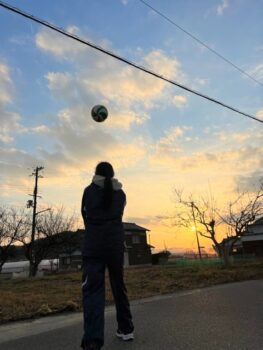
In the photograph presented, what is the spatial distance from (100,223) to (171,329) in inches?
61.5

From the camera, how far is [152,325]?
16.3 ft

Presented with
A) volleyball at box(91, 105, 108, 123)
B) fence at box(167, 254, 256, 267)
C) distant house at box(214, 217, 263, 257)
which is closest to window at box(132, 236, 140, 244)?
distant house at box(214, 217, 263, 257)

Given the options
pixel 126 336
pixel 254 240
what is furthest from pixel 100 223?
pixel 254 240

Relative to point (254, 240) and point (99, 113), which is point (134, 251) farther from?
point (99, 113)

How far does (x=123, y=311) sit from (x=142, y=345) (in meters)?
0.42

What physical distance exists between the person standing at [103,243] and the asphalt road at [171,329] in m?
0.41

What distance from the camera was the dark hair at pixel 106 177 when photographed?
4.23 m

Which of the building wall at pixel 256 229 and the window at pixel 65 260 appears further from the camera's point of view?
the window at pixel 65 260

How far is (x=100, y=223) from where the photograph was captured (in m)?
4.20

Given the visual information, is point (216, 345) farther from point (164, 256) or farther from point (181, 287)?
point (164, 256)

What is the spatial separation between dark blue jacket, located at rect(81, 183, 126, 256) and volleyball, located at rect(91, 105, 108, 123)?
13.6 ft

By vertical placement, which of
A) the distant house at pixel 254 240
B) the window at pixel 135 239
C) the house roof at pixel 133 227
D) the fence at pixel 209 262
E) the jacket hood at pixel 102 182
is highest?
the house roof at pixel 133 227

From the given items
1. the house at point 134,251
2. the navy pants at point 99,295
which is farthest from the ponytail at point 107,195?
the house at point 134,251

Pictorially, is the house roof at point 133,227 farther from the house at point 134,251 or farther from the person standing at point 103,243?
the person standing at point 103,243
